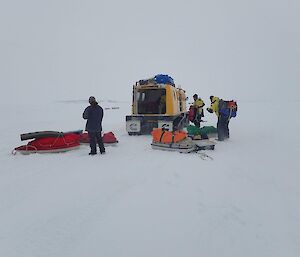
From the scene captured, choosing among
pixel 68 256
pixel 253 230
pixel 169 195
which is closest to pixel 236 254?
pixel 253 230

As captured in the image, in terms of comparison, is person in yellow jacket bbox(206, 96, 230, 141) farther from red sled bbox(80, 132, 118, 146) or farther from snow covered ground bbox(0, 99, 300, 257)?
red sled bbox(80, 132, 118, 146)

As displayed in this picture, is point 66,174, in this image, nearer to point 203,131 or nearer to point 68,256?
point 68,256

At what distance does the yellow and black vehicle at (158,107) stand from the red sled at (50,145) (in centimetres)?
368

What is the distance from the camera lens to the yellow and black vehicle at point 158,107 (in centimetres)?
1089

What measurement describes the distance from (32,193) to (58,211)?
0.86 m

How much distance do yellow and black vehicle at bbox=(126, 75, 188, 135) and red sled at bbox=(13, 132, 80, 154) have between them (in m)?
3.68

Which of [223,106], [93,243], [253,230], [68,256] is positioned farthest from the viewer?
[223,106]

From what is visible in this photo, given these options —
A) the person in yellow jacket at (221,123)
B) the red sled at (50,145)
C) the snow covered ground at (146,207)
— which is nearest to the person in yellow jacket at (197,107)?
the person in yellow jacket at (221,123)

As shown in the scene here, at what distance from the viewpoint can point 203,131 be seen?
398 inches

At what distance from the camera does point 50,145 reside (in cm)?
736

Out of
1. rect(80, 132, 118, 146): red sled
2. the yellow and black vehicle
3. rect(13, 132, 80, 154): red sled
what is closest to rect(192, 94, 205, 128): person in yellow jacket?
the yellow and black vehicle

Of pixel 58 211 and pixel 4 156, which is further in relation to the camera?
pixel 4 156

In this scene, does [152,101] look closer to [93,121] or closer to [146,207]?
[93,121]

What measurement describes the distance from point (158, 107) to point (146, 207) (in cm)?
886
